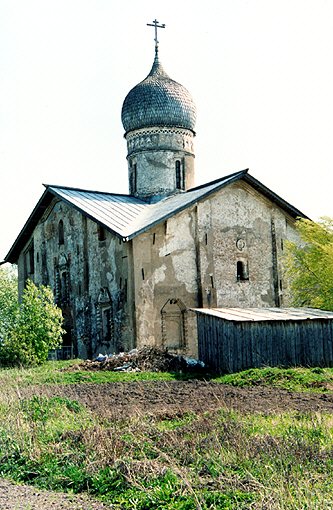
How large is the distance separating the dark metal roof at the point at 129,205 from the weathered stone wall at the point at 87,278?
516 millimetres

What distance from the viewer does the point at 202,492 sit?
20.3ft

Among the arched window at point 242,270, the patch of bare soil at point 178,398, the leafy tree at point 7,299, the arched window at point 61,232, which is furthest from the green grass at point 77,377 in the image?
the arched window at point 61,232

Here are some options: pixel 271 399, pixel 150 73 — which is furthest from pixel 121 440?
pixel 150 73

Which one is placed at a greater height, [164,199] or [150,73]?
[150,73]

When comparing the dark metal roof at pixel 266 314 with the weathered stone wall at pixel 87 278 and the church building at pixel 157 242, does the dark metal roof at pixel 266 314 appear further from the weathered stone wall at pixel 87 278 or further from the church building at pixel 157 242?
the weathered stone wall at pixel 87 278

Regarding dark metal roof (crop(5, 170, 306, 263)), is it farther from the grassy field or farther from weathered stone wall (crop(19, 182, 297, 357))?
the grassy field

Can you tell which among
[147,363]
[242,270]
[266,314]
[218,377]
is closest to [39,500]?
[218,377]

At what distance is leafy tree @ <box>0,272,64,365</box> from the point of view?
21141mm

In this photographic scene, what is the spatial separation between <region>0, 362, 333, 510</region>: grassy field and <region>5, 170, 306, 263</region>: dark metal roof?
11.8m

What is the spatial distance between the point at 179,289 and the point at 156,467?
15.7m

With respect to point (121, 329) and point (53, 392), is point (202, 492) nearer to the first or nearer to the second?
point (53, 392)

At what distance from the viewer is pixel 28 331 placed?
21.6m

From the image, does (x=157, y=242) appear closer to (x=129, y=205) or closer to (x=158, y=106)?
(x=129, y=205)

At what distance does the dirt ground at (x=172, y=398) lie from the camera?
34.6 ft
